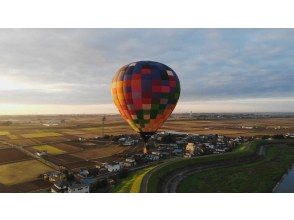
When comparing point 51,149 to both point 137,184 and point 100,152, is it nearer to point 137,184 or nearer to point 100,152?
point 100,152

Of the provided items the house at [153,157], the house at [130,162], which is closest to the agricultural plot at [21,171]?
the house at [130,162]

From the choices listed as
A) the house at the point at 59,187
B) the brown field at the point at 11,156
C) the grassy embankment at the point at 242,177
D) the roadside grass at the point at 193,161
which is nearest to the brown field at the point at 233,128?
the roadside grass at the point at 193,161

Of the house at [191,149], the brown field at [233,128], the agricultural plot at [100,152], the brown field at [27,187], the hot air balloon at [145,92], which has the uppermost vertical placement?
the hot air balloon at [145,92]

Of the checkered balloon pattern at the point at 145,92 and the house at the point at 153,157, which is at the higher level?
the checkered balloon pattern at the point at 145,92

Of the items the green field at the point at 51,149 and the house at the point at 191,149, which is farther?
the green field at the point at 51,149

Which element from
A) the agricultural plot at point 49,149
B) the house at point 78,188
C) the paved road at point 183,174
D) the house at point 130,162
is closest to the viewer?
the house at point 78,188

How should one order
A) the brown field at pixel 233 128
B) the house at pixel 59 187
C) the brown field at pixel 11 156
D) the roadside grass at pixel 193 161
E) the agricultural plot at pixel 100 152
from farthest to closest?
the brown field at pixel 233 128 < the agricultural plot at pixel 100 152 < the brown field at pixel 11 156 < the roadside grass at pixel 193 161 < the house at pixel 59 187

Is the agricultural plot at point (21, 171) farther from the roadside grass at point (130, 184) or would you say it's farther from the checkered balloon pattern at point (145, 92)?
the checkered balloon pattern at point (145, 92)

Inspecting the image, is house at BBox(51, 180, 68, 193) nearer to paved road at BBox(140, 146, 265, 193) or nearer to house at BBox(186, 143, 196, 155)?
paved road at BBox(140, 146, 265, 193)

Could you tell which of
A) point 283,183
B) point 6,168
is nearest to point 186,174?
point 283,183
